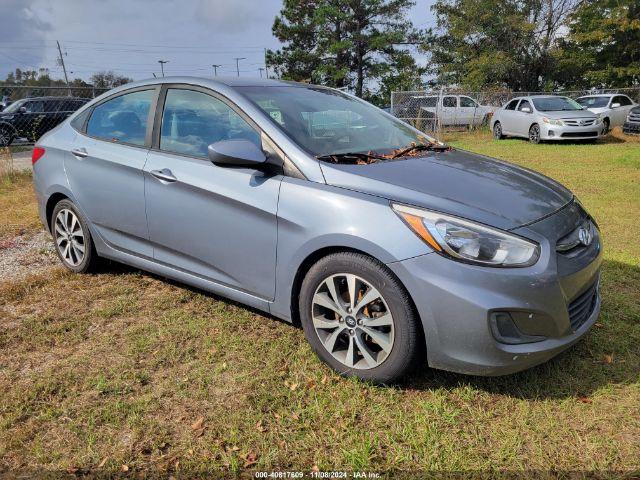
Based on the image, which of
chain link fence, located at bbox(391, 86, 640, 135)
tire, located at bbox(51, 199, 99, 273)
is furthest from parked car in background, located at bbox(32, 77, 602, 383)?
chain link fence, located at bbox(391, 86, 640, 135)

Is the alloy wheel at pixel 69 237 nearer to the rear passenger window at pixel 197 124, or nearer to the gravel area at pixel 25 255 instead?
the gravel area at pixel 25 255

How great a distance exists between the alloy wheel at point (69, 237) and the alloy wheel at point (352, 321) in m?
2.40

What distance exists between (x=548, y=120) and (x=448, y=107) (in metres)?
6.48

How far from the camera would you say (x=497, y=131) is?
17719 millimetres

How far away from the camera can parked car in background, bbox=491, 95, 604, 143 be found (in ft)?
48.1

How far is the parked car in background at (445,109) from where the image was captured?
19.6m

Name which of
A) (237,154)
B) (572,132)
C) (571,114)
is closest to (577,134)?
(572,132)

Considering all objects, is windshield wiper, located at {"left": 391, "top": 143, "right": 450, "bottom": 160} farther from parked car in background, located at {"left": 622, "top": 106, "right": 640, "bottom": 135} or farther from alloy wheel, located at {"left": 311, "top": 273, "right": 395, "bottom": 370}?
parked car in background, located at {"left": 622, "top": 106, "right": 640, "bottom": 135}

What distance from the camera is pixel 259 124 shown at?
3049 mm

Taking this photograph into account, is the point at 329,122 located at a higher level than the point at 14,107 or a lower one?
higher

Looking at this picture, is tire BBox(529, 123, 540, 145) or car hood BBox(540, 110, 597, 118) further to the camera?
tire BBox(529, 123, 540, 145)

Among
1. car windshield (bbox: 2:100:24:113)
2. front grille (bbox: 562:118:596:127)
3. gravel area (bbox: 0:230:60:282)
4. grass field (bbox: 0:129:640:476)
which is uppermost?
car windshield (bbox: 2:100:24:113)

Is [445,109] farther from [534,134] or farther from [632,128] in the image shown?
[632,128]

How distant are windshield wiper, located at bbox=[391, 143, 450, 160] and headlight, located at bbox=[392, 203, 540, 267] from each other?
0.82 meters
